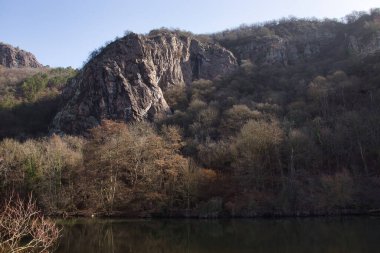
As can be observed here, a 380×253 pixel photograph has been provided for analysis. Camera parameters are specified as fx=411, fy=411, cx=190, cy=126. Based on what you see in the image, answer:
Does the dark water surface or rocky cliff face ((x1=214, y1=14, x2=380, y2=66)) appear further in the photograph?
rocky cliff face ((x1=214, y1=14, x2=380, y2=66))

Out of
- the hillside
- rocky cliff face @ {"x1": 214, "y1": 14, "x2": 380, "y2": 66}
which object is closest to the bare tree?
the hillside

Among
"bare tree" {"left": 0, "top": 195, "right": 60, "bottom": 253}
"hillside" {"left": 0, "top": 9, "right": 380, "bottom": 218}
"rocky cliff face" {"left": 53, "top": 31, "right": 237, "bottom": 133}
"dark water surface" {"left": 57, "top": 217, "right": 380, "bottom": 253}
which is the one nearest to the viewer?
"bare tree" {"left": 0, "top": 195, "right": 60, "bottom": 253}

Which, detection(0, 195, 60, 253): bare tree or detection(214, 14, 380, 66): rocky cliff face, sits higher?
detection(214, 14, 380, 66): rocky cliff face

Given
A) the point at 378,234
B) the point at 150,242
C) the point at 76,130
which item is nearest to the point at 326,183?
the point at 378,234

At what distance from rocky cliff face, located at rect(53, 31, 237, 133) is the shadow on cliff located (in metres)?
8.03

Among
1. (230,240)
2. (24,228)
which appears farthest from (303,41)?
(24,228)

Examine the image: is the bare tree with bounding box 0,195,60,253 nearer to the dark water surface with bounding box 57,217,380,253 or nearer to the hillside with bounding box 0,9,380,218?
the dark water surface with bounding box 57,217,380,253

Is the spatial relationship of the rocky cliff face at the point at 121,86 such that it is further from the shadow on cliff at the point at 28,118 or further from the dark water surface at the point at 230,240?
the dark water surface at the point at 230,240

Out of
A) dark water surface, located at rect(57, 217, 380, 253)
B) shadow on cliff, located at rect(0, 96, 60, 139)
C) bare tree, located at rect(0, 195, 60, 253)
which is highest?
shadow on cliff, located at rect(0, 96, 60, 139)

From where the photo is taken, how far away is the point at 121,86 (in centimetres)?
10269

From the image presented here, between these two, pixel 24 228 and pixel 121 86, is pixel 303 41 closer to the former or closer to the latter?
pixel 121 86

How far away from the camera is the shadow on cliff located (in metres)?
106

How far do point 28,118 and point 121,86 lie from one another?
104 ft

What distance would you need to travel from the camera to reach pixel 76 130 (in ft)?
326
